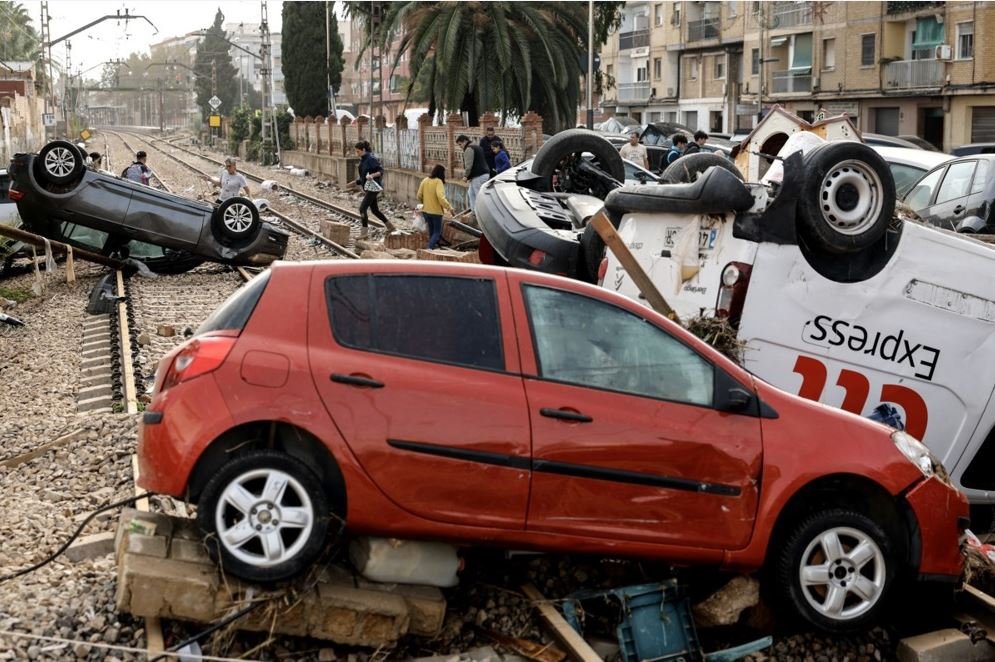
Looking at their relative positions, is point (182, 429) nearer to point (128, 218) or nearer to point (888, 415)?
point (888, 415)

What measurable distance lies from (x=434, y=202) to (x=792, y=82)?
44097mm

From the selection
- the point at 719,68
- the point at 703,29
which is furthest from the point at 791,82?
the point at 703,29

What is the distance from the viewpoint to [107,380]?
38.8 feet

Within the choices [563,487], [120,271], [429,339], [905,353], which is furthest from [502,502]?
[120,271]

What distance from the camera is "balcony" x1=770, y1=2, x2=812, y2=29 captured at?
194 ft

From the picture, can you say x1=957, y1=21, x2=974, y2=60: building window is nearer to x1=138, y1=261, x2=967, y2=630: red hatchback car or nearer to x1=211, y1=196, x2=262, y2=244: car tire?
x1=211, y1=196, x2=262, y2=244: car tire

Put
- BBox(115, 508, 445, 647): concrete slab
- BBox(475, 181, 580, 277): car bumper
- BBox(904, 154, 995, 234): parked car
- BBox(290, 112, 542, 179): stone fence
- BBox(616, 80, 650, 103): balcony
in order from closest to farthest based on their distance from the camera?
BBox(115, 508, 445, 647): concrete slab
BBox(475, 181, 580, 277): car bumper
BBox(904, 154, 995, 234): parked car
BBox(290, 112, 542, 179): stone fence
BBox(616, 80, 650, 103): balcony

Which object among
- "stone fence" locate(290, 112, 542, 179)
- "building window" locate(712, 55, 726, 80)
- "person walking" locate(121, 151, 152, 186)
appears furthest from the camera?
"building window" locate(712, 55, 726, 80)

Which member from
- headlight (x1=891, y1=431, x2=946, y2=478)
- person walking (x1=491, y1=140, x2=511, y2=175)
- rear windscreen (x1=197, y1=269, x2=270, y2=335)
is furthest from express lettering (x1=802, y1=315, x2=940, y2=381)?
person walking (x1=491, y1=140, x2=511, y2=175)

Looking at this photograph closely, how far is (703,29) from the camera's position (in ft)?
226

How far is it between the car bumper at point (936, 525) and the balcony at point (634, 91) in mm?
71124

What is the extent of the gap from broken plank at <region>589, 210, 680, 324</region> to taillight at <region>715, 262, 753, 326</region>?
0.27 metres

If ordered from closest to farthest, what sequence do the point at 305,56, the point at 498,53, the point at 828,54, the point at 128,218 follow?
1. the point at 128,218
2. the point at 498,53
3. the point at 828,54
4. the point at 305,56

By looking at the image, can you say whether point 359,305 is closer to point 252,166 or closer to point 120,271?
point 120,271
